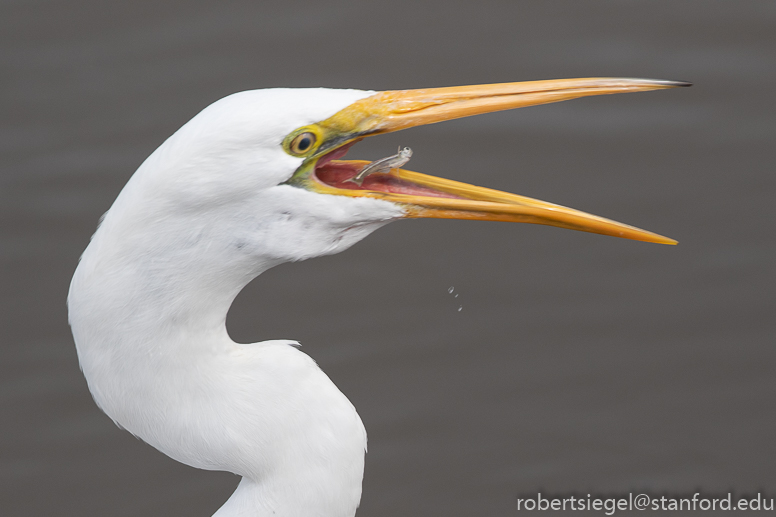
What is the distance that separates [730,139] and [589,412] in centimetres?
169

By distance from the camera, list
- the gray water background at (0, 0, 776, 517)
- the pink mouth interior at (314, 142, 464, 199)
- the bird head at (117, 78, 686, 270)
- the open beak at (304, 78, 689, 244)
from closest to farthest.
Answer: the bird head at (117, 78, 686, 270), the open beak at (304, 78, 689, 244), the pink mouth interior at (314, 142, 464, 199), the gray water background at (0, 0, 776, 517)

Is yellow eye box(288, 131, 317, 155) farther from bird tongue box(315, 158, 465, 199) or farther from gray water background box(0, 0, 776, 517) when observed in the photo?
gray water background box(0, 0, 776, 517)

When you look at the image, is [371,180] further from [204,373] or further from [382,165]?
[204,373]

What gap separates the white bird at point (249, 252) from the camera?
4.60 ft

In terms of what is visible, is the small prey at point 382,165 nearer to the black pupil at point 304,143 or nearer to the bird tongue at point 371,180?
the bird tongue at point 371,180

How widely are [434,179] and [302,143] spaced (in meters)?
0.37

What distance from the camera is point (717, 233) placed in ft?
12.9

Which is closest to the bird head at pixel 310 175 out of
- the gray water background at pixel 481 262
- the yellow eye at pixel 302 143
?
the yellow eye at pixel 302 143

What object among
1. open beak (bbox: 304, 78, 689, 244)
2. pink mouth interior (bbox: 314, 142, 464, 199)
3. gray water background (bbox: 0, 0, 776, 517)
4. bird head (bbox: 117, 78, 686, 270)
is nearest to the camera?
bird head (bbox: 117, 78, 686, 270)

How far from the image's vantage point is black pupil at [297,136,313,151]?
1.44 meters

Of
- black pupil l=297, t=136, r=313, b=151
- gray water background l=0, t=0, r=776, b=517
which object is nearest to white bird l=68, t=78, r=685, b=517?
black pupil l=297, t=136, r=313, b=151

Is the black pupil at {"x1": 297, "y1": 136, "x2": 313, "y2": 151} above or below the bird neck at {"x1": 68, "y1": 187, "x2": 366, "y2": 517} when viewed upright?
above

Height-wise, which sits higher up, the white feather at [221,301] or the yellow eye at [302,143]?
the yellow eye at [302,143]

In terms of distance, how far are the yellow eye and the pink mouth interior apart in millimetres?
164
